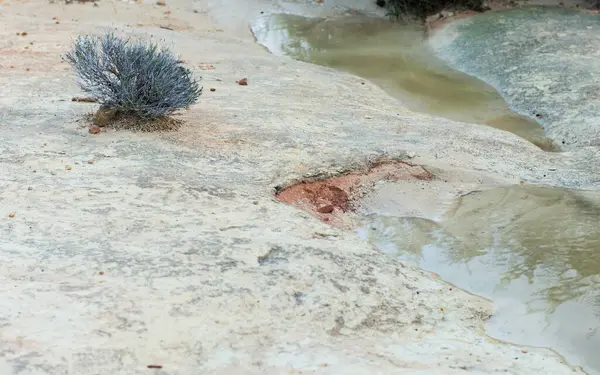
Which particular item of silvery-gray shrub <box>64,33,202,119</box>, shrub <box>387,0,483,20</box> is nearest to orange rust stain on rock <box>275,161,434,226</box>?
silvery-gray shrub <box>64,33,202,119</box>

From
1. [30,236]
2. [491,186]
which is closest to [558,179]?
[491,186]

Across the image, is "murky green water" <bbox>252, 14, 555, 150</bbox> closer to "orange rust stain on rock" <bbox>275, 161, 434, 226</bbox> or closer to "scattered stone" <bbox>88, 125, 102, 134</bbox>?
"orange rust stain on rock" <bbox>275, 161, 434, 226</bbox>

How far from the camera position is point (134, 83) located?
22.0ft

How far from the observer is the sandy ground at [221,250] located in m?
3.26

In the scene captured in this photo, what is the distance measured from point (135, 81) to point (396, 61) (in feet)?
23.1

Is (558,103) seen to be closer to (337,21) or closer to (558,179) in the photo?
(558,179)

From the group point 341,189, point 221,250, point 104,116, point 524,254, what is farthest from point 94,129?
point 524,254

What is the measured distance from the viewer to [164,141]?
6.44 m

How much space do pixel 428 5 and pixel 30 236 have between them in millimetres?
13312

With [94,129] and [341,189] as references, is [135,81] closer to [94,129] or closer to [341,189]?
[94,129]

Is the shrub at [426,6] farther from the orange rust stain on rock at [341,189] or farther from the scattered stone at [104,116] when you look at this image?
the scattered stone at [104,116]

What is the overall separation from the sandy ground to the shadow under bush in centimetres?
30

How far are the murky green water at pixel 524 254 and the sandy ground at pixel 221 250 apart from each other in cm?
26

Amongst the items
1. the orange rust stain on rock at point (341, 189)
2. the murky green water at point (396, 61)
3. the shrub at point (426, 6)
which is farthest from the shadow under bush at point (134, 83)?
the shrub at point (426, 6)
